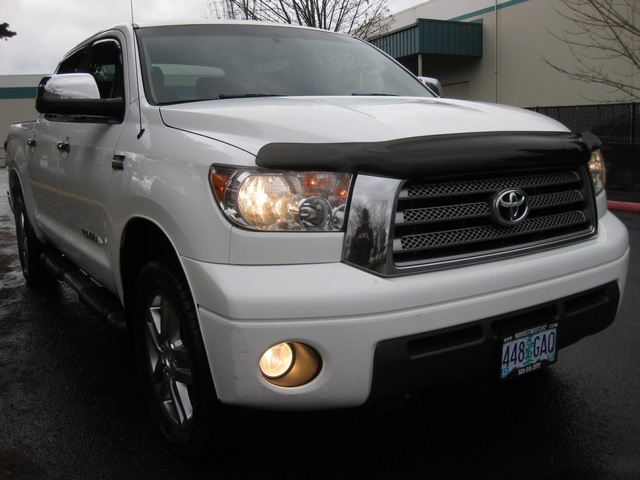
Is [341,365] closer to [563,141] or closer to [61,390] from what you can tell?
[563,141]

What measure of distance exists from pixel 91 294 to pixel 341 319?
2.10m

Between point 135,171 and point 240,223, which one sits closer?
point 240,223

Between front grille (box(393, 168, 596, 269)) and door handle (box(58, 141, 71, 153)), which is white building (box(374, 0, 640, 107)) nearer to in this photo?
front grille (box(393, 168, 596, 269))

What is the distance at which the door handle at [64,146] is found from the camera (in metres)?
3.91

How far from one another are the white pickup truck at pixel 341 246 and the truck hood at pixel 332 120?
11 mm

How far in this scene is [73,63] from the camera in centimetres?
498

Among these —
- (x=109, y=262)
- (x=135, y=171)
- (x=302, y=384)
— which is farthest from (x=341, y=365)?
(x=109, y=262)

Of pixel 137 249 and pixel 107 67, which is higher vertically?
pixel 107 67

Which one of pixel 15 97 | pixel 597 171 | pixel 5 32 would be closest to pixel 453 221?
pixel 597 171

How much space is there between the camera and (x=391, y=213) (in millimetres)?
2266

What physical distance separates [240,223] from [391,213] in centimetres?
52

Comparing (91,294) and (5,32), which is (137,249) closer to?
(91,294)

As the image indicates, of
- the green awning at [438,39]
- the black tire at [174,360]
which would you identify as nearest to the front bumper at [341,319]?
the black tire at [174,360]

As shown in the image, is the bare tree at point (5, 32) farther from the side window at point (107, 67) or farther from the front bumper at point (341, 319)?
the front bumper at point (341, 319)
